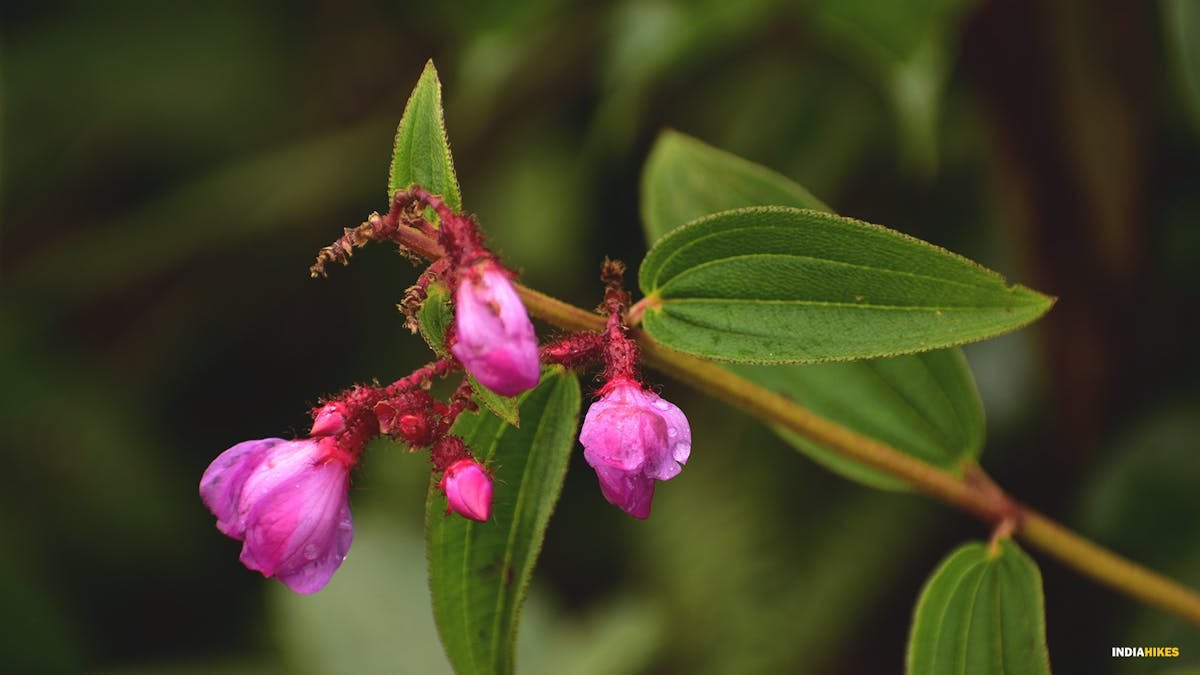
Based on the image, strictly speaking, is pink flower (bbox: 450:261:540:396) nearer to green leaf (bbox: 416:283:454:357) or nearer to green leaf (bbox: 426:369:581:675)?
green leaf (bbox: 416:283:454:357)

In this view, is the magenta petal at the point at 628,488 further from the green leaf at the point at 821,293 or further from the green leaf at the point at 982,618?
the green leaf at the point at 982,618

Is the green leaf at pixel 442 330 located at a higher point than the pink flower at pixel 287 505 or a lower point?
higher

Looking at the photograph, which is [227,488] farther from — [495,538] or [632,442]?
[632,442]

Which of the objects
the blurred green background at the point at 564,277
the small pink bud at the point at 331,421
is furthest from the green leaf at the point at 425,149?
the blurred green background at the point at 564,277

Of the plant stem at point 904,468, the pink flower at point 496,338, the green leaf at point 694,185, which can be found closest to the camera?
the pink flower at point 496,338

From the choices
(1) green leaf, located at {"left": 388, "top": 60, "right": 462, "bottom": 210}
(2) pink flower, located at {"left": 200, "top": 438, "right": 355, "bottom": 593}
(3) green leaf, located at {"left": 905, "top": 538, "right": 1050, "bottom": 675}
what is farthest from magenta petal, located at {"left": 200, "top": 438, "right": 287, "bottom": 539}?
(3) green leaf, located at {"left": 905, "top": 538, "right": 1050, "bottom": 675}

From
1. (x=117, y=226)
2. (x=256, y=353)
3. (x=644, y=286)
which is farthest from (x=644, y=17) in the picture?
(x=117, y=226)
